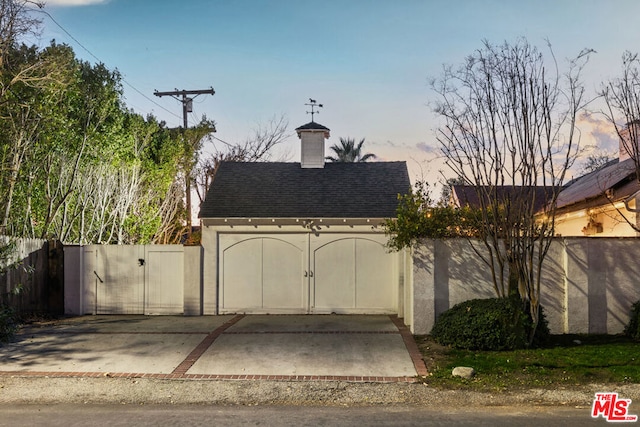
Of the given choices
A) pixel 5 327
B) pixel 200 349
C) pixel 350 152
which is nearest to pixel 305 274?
pixel 200 349

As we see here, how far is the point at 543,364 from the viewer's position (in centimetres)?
962

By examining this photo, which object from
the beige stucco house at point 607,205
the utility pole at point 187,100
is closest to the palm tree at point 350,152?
the utility pole at point 187,100

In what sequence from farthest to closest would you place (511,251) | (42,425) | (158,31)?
(158,31) < (511,251) < (42,425)

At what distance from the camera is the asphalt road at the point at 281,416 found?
278 inches

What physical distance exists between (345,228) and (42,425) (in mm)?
9937

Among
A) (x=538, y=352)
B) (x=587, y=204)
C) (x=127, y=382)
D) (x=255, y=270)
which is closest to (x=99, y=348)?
(x=127, y=382)

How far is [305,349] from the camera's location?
11102 millimetres

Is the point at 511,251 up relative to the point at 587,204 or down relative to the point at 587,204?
down

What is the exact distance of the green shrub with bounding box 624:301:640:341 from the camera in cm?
1153

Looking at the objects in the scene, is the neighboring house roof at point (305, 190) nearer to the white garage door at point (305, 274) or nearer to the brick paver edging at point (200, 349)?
the white garage door at point (305, 274)

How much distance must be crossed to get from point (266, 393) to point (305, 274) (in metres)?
7.25

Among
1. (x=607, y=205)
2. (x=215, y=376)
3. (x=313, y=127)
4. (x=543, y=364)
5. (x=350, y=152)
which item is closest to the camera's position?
(x=215, y=376)

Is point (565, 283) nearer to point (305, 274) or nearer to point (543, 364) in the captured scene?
point (543, 364)

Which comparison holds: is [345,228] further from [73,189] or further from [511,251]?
[73,189]
